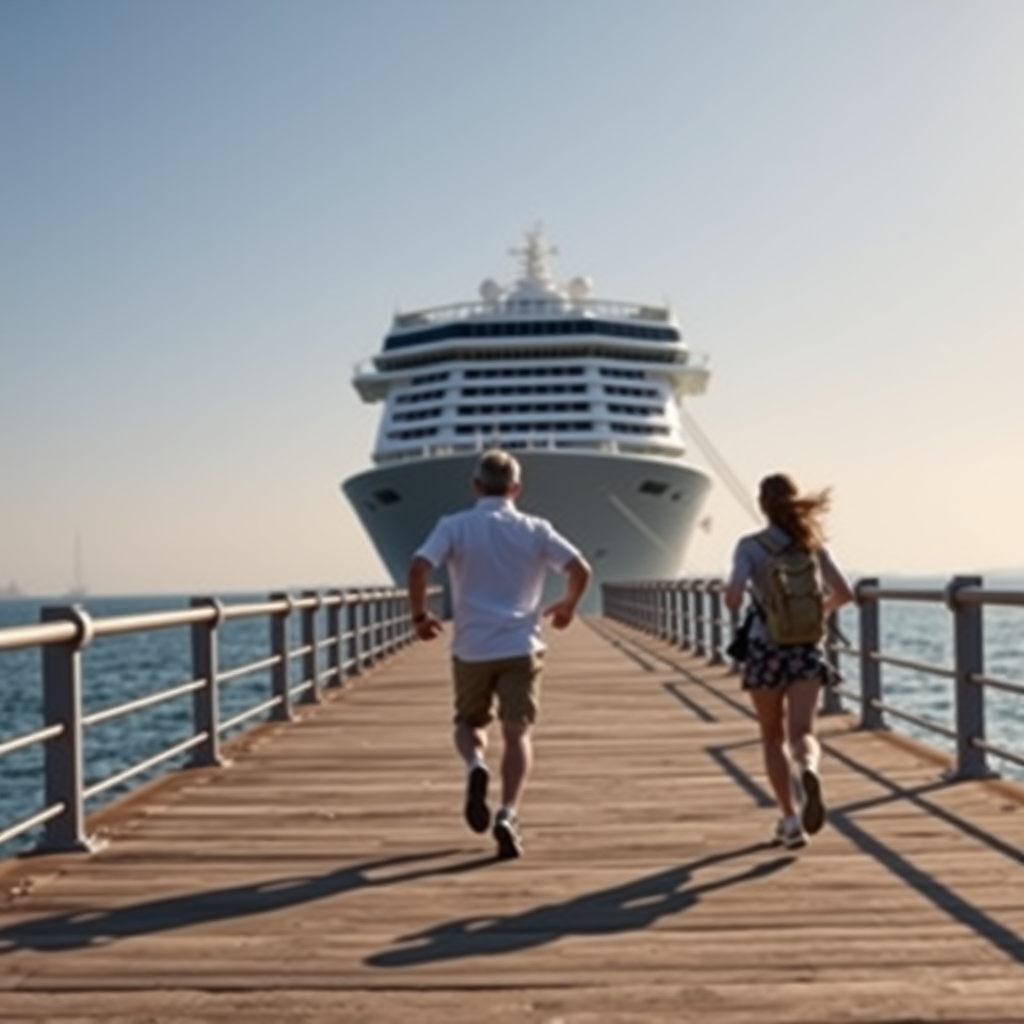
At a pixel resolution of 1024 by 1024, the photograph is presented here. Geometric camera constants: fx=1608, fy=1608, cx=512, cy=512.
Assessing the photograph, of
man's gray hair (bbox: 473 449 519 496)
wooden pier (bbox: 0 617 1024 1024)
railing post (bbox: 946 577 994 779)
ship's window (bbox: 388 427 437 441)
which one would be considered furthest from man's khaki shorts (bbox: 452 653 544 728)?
ship's window (bbox: 388 427 437 441)

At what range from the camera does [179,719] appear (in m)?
30.7

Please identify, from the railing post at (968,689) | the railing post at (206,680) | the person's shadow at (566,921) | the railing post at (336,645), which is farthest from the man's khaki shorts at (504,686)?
the railing post at (336,645)

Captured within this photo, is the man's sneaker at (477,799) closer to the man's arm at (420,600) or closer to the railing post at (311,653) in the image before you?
the man's arm at (420,600)

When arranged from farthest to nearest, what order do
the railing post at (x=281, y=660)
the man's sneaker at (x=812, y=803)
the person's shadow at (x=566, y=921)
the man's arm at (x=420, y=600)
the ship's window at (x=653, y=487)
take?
the ship's window at (x=653, y=487) → the railing post at (x=281, y=660) → the man's arm at (x=420, y=600) → the man's sneaker at (x=812, y=803) → the person's shadow at (x=566, y=921)

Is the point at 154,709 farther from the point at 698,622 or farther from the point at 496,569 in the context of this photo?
the point at 496,569

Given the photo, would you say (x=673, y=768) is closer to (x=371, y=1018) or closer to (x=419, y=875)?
(x=419, y=875)

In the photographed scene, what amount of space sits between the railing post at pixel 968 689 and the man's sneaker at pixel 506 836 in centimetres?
309

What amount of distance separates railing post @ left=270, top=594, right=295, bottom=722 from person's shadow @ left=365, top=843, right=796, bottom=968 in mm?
6674

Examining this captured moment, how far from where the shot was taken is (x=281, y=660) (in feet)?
40.7

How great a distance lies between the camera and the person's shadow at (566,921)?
4848mm

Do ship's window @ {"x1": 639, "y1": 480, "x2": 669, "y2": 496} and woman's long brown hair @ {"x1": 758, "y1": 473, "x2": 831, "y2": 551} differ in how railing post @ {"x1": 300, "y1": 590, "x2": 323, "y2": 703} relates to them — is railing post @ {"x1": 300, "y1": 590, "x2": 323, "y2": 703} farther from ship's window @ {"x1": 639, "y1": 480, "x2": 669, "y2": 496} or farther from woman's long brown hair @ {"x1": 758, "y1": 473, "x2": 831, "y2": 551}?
ship's window @ {"x1": 639, "y1": 480, "x2": 669, "y2": 496}

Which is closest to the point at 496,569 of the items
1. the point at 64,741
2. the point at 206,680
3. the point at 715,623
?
the point at 64,741

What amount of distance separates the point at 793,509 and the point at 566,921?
209 centimetres

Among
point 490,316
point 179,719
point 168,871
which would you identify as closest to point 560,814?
point 168,871
